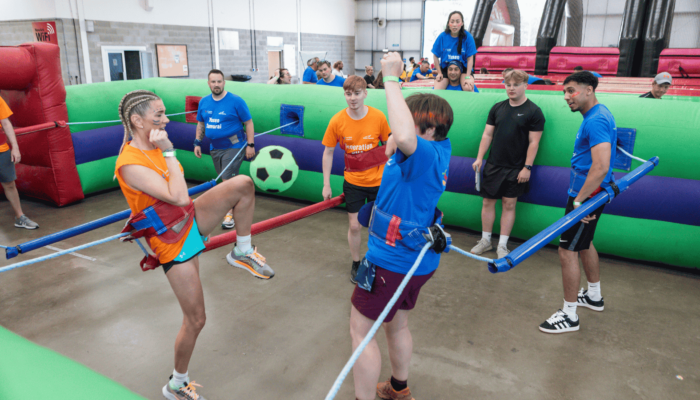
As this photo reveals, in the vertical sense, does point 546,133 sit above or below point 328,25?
below

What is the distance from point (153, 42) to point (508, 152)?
1366 centimetres

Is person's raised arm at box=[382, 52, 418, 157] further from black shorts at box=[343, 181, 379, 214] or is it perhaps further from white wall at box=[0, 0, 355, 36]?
white wall at box=[0, 0, 355, 36]

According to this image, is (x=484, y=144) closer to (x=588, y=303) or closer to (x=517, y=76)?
(x=517, y=76)

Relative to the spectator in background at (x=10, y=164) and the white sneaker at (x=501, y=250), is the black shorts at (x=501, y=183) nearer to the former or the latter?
the white sneaker at (x=501, y=250)

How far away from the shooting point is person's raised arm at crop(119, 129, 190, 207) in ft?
6.80

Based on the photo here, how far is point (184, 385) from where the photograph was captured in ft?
8.21

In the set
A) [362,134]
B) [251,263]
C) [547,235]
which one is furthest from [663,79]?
[251,263]

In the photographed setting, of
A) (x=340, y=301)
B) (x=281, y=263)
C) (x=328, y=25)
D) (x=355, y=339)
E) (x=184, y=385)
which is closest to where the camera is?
(x=355, y=339)

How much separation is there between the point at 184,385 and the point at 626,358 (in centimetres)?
290

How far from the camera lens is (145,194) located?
7.06 feet

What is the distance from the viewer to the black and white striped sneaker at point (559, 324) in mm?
3287

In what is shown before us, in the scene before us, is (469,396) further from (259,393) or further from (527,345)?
(259,393)

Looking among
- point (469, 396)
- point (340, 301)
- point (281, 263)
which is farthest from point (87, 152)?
point (469, 396)

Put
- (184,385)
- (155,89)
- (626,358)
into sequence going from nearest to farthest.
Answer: (184,385) → (626,358) → (155,89)
